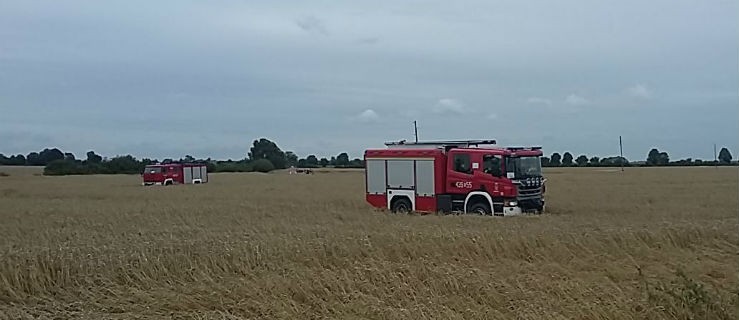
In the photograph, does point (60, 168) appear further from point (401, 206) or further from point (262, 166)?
point (401, 206)

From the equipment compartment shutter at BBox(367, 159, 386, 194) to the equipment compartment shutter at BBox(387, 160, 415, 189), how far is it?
286 mm

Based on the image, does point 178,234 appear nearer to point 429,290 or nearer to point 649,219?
point 429,290

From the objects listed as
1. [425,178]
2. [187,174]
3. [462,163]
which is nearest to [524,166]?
[462,163]

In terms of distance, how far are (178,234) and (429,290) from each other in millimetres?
7547

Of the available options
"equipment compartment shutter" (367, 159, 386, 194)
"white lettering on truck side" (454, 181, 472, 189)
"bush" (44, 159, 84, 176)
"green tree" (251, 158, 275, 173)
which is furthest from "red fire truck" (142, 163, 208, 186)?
"white lettering on truck side" (454, 181, 472, 189)

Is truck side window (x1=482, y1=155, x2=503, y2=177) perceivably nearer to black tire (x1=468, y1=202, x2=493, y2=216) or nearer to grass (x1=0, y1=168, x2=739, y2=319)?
black tire (x1=468, y1=202, x2=493, y2=216)

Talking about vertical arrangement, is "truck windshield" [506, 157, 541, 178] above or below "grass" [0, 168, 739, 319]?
above

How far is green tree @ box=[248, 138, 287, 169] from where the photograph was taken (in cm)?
11700

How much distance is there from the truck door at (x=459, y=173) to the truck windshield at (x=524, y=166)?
1286 mm

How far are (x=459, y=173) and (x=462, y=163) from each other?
1.10 feet

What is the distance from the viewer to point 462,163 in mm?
26391

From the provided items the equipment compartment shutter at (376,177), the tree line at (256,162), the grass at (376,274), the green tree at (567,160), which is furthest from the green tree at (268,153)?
the grass at (376,274)

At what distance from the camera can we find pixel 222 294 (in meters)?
9.52

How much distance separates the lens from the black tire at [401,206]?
1081 inches
